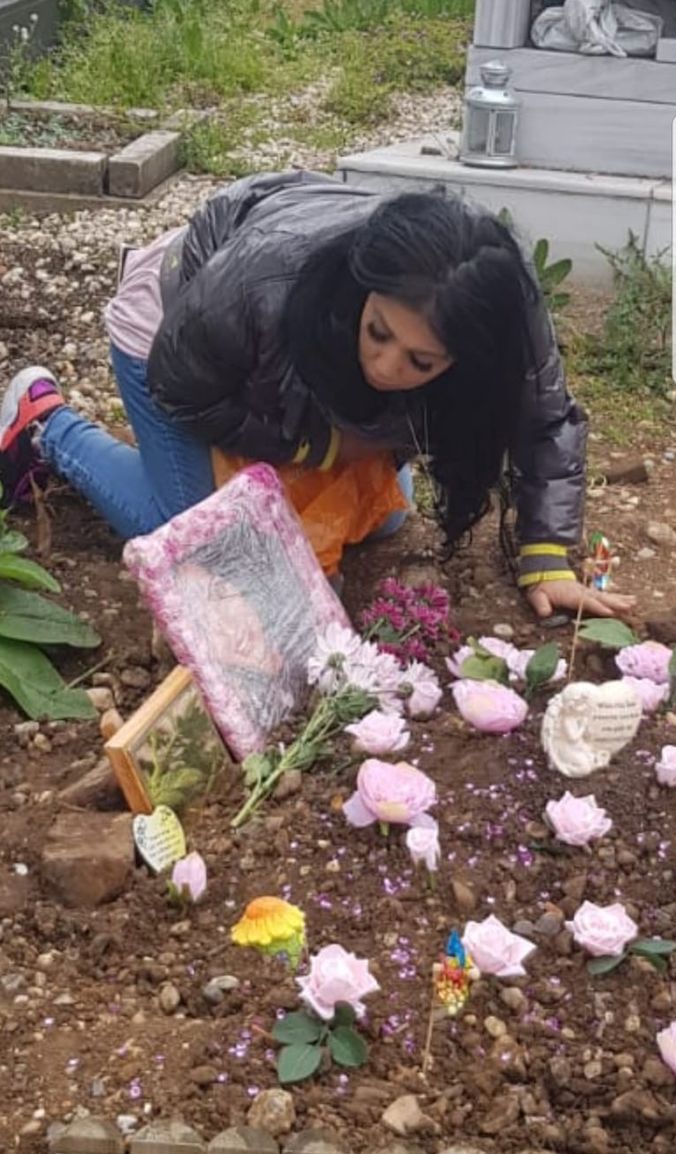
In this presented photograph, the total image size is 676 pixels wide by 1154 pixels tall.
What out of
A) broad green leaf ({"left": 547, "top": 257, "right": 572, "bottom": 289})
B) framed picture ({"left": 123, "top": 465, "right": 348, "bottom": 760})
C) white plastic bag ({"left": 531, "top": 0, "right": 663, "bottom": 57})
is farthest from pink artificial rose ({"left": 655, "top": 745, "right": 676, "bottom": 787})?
white plastic bag ({"left": 531, "top": 0, "right": 663, "bottom": 57})

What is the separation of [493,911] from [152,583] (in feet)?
2.54

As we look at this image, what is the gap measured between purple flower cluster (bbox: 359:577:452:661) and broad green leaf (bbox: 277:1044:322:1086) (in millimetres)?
962

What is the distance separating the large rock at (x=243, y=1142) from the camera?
1.89 metres

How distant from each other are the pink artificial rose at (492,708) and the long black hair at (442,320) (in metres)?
0.49

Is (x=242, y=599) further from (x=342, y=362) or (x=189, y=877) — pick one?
(x=189, y=877)

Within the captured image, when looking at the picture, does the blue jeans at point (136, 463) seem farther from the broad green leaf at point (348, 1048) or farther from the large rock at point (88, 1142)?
the large rock at point (88, 1142)

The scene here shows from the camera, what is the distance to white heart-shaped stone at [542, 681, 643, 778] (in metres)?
2.52

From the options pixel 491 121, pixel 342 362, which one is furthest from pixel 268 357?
pixel 491 121

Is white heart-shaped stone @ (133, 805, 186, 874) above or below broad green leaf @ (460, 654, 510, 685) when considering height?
below

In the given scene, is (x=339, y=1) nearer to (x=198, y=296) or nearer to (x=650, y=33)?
(x=650, y=33)

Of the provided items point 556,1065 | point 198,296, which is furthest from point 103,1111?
point 198,296

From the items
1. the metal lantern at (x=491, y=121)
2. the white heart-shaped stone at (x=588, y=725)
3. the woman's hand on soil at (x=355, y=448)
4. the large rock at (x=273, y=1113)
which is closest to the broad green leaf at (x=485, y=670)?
the white heart-shaped stone at (x=588, y=725)

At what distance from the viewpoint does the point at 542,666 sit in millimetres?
2756

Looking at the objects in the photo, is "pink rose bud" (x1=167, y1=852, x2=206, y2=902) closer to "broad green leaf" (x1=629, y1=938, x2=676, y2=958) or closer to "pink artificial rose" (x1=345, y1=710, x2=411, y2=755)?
"pink artificial rose" (x1=345, y1=710, x2=411, y2=755)
